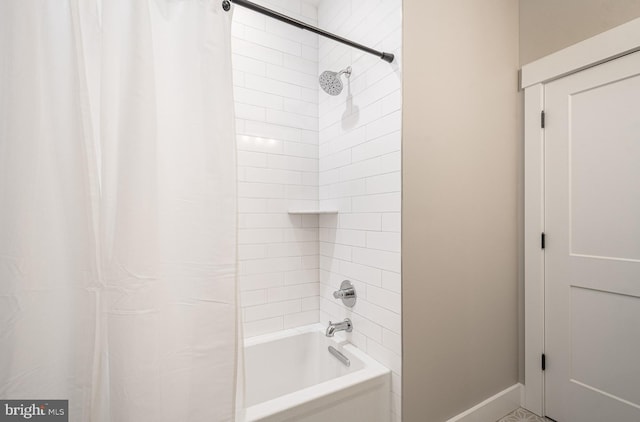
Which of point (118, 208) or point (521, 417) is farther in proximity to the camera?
point (521, 417)

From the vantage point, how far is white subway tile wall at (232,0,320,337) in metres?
1.84

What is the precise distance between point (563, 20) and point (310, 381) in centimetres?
253

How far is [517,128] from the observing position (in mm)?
1826

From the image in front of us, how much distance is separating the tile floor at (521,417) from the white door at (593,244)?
0.27ft

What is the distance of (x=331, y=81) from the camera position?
1649 millimetres

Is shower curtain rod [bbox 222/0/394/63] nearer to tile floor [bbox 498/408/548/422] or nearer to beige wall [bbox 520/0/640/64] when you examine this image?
beige wall [bbox 520/0/640/64]

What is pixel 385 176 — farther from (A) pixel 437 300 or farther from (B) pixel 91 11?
(B) pixel 91 11

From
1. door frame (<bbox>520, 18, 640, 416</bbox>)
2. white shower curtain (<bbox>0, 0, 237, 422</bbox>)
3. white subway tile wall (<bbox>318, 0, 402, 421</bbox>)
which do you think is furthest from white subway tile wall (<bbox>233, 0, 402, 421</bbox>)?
door frame (<bbox>520, 18, 640, 416</bbox>)

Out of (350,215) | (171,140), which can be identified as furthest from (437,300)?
(171,140)

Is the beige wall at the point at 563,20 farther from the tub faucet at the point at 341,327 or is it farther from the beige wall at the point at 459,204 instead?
the tub faucet at the point at 341,327

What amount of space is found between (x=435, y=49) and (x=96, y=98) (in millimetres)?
1491

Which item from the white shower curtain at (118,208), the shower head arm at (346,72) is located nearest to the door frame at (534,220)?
the shower head arm at (346,72)

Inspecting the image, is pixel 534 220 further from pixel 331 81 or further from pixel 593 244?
pixel 331 81

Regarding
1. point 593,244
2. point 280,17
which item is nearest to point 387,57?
point 280,17
